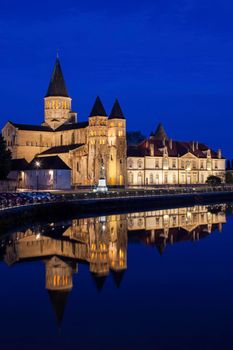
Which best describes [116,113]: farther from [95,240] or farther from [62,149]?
[95,240]

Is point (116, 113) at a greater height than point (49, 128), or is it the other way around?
point (116, 113)

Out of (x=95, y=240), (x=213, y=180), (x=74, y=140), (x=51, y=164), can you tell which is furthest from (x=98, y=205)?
(x=213, y=180)

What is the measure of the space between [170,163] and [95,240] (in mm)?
69342

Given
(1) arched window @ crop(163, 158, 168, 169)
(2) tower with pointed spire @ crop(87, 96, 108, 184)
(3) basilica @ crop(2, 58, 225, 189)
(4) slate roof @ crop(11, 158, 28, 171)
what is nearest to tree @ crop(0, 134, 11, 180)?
(3) basilica @ crop(2, 58, 225, 189)

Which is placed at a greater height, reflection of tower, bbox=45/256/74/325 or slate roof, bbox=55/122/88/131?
slate roof, bbox=55/122/88/131

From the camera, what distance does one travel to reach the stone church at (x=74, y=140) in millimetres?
90625

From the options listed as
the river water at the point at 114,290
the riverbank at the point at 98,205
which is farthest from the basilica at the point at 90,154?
the river water at the point at 114,290

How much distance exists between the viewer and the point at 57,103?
346ft

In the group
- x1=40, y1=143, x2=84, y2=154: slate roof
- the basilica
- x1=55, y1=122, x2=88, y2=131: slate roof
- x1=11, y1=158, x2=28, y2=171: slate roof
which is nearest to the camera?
the basilica

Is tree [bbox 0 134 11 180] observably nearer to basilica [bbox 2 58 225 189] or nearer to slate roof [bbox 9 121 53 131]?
basilica [bbox 2 58 225 189]

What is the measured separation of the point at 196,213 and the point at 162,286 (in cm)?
4016

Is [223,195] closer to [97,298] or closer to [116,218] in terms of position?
[116,218]

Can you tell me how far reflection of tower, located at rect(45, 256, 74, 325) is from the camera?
20.5 meters

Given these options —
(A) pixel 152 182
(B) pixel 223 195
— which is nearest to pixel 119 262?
(B) pixel 223 195
